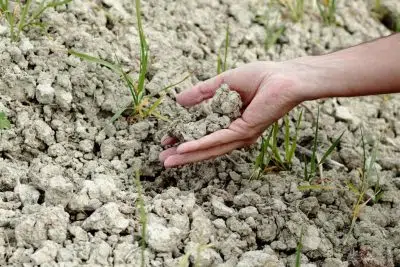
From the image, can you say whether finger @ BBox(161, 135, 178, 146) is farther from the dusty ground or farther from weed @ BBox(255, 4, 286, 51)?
weed @ BBox(255, 4, 286, 51)

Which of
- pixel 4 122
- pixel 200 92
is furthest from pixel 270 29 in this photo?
pixel 4 122

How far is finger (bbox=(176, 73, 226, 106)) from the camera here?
2299 mm

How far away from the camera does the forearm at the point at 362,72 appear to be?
2033 millimetres

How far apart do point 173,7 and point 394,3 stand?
52.7 inches

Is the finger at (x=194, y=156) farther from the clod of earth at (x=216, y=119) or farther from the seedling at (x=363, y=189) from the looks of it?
the seedling at (x=363, y=189)

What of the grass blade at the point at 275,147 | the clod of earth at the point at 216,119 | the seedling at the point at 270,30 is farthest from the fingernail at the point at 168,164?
the seedling at the point at 270,30

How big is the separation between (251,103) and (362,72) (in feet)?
1.28

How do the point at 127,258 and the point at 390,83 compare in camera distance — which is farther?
the point at 390,83

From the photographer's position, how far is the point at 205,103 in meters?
2.37

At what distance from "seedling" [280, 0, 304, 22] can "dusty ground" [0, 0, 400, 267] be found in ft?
1.27

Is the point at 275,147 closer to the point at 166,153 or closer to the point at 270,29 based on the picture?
the point at 166,153

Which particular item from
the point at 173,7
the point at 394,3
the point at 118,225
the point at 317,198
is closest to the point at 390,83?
the point at 317,198

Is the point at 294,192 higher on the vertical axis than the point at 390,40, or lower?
lower

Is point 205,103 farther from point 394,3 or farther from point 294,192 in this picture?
point 394,3
